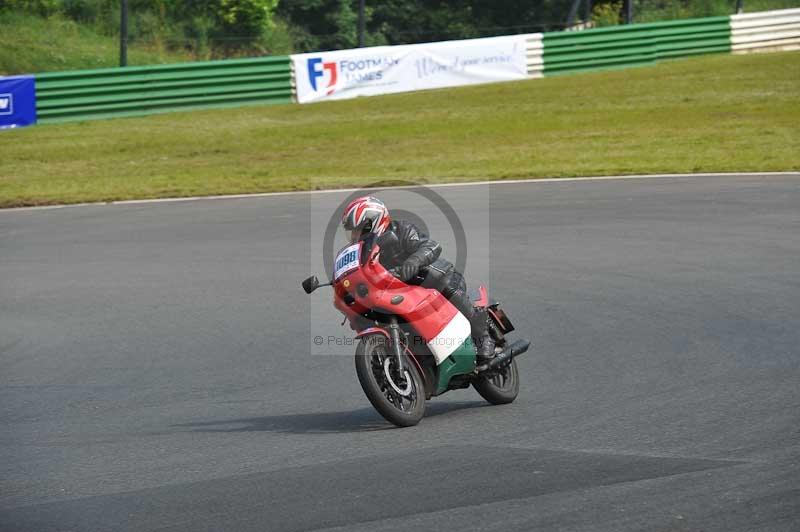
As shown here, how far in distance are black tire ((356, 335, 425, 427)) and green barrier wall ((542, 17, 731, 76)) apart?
28985 mm

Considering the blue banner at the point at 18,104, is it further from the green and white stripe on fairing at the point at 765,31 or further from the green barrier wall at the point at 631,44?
the green and white stripe on fairing at the point at 765,31

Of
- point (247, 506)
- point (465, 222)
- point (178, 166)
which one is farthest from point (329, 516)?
point (178, 166)

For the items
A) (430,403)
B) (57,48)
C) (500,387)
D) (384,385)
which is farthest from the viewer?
(57,48)

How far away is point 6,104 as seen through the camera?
28547 mm

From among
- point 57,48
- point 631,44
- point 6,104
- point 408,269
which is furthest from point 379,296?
point 57,48

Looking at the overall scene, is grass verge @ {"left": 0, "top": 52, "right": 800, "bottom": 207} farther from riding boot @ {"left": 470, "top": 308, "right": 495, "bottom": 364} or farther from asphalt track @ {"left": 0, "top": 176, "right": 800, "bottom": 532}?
riding boot @ {"left": 470, "top": 308, "right": 495, "bottom": 364}

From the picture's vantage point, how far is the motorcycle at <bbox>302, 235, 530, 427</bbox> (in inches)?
293

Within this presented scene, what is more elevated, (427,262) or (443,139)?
(443,139)

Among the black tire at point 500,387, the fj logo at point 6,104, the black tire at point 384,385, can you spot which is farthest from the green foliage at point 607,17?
the black tire at point 384,385

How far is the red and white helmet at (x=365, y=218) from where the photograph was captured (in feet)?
25.0

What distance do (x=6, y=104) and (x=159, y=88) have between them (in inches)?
157

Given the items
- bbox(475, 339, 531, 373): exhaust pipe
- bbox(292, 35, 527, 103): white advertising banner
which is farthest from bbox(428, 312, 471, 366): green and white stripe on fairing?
bbox(292, 35, 527, 103): white advertising banner

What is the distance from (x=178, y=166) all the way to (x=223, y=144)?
2.78m

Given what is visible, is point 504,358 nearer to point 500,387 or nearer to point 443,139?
Answer: point 500,387
